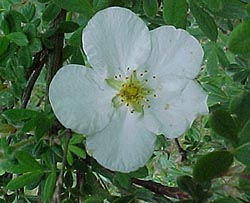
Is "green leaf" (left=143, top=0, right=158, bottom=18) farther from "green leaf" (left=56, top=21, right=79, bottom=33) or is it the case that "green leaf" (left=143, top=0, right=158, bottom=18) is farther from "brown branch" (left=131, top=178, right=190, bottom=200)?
"brown branch" (left=131, top=178, right=190, bottom=200)

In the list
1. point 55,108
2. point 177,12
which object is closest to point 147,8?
point 177,12

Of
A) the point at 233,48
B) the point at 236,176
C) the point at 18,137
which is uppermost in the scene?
the point at 233,48

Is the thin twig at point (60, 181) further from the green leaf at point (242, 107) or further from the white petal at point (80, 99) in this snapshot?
the green leaf at point (242, 107)

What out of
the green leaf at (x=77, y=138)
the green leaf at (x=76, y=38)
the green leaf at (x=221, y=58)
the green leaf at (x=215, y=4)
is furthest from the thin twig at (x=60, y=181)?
the green leaf at (x=221, y=58)

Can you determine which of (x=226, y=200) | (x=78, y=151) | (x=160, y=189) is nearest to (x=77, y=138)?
(x=78, y=151)

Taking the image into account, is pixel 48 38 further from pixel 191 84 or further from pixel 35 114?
pixel 191 84

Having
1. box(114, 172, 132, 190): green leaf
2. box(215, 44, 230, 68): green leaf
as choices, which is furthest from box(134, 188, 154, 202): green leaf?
box(215, 44, 230, 68): green leaf

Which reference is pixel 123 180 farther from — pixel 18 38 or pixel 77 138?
pixel 18 38
